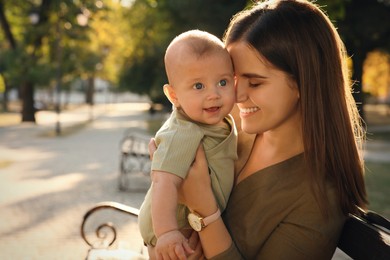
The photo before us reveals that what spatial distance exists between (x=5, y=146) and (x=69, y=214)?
10188 millimetres

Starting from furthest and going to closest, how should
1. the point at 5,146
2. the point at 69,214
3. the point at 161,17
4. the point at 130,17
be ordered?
the point at 130,17 < the point at 161,17 < the point at 5,146 < the point at 69,214

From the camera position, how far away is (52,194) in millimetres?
8852

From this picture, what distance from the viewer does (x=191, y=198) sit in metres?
2.02

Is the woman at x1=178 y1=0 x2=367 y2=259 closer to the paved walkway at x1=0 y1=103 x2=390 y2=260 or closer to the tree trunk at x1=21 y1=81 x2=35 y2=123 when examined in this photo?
the paved walkway at x1=0 y1=103 x2=390 y2=260

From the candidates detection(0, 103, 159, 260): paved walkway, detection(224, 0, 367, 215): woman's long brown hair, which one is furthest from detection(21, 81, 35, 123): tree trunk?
detection(224, 0, 367, 215): woman's long brown hair

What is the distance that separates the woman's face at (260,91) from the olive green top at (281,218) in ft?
0.67

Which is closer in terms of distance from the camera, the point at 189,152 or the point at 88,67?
the point at 189,152

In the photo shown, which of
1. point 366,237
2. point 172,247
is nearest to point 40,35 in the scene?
point 172,247

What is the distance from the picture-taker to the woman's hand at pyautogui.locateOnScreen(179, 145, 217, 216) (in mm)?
2006

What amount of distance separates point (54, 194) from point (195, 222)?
7.32 metres

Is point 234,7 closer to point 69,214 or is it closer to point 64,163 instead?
point 64,163

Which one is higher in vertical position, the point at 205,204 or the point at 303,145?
the point at 303,145

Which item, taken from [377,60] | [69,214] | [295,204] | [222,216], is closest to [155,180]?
[222,216]

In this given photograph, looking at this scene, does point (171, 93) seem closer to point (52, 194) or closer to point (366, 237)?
point (366, 237)
